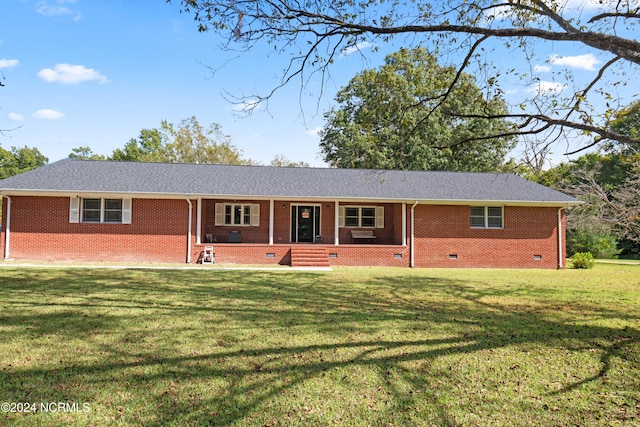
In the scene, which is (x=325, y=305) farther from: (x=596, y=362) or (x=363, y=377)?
(x=596, y=362)

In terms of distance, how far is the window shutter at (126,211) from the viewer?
679 inches

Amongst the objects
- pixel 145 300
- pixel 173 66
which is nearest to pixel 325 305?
pixel 145 300

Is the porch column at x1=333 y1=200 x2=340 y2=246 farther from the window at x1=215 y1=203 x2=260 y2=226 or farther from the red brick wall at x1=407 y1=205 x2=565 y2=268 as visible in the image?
the window at x1=215 y1=203 x2=260 y2=226

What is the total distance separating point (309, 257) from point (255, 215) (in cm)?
380

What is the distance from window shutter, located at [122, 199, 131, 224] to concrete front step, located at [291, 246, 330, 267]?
690 cm

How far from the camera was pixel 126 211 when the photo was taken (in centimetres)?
1725

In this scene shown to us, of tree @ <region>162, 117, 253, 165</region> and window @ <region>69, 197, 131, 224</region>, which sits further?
tree @ <region>162, 117, 253, 165</region>

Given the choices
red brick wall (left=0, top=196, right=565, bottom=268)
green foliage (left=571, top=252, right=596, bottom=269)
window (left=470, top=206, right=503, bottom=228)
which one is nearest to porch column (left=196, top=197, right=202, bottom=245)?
red brick wall (left=0, top=196, right=565, bottom=268)

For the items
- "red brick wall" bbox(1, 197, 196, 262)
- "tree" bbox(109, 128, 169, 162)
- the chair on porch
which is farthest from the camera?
"tree" bbox(109, 128, 169, 162)

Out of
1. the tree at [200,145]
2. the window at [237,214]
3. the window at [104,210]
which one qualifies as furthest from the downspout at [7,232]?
the tree at [200,145]

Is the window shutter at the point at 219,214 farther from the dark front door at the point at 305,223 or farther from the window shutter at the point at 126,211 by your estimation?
the window shutter at the point at 126,211

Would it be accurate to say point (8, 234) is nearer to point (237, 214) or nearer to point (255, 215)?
point (237, 214)

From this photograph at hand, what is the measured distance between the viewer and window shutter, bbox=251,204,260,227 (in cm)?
1944

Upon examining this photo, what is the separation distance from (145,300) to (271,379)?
5.13 metres
